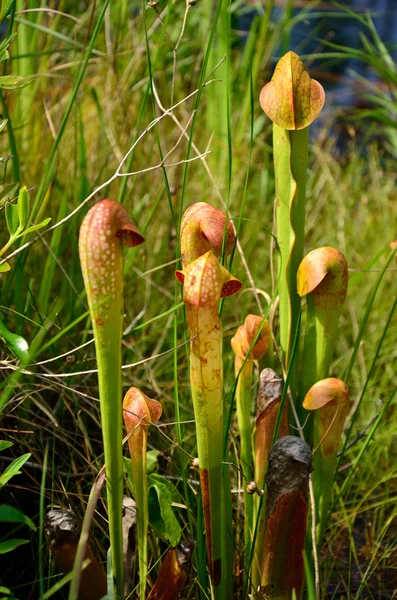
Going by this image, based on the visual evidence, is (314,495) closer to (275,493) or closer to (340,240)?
(275,493)

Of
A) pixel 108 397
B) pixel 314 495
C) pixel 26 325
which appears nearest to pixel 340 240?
pixel 26 325

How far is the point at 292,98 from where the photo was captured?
927 mm

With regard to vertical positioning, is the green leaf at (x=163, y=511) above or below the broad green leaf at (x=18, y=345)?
below

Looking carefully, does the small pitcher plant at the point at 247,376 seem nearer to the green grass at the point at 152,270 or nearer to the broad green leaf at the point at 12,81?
the green grass at the point at 152,270

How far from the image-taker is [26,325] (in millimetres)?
1448

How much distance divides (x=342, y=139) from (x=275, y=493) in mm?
4322

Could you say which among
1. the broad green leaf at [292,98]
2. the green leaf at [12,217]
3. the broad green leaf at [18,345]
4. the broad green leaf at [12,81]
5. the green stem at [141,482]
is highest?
the broad green leaf at [12,81]

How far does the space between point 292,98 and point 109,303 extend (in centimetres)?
39

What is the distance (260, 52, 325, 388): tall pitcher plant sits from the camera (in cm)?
94

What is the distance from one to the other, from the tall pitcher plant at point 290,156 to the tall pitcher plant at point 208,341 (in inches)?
5.5

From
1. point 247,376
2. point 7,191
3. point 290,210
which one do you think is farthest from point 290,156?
point 7,191

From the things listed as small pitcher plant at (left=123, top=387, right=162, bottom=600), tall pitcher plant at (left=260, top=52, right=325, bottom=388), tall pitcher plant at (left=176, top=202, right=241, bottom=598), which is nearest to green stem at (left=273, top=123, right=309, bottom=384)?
tall pitcher plant at (left=260, top=52, right=325, bottom=388)

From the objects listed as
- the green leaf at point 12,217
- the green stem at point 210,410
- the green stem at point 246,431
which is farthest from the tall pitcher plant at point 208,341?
the green leaf at point 12,217

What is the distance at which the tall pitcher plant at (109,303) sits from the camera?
0.73 meters
